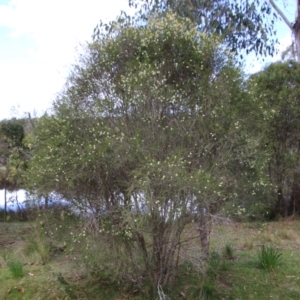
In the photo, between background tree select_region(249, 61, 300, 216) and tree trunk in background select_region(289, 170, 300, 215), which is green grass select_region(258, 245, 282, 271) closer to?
background tree select_region(249, 61, 300, 216)

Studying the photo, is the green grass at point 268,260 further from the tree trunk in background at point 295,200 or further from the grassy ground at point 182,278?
the tree trunk in background at point 295,200

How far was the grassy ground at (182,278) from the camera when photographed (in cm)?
580

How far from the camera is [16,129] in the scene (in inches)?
543

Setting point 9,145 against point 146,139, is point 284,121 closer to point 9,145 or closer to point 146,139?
point 146,139

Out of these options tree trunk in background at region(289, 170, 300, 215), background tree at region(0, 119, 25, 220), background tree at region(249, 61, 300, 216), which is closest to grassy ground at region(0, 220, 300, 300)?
background tree at region(249, 61, 300, 216)

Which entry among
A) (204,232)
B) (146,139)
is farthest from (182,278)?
(146,139)

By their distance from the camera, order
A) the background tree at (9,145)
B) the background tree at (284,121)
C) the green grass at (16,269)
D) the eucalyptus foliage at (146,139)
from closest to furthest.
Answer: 1. the eucalyptus foliage at (146,139)
2. the green grass at (16,269)
3. the background tree at (284,121)
4. the background tree at (9,145)

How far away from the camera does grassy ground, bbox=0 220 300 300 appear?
580 cm

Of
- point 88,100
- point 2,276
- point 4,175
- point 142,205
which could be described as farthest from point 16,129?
point 142,205

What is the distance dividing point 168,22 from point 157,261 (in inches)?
122

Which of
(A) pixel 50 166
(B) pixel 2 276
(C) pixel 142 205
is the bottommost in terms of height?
(B) pixel 2 276

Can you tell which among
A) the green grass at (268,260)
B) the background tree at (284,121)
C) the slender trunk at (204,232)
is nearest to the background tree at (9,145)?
the background tree at (284,121)

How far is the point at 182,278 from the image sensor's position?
6027 millimetres

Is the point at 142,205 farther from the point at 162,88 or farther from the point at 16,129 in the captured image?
the point at 16,129
